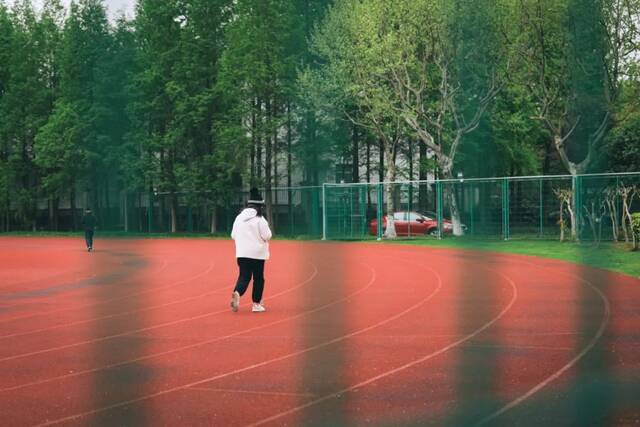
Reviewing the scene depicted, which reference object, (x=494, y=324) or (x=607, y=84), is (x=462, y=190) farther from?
(x=494, y=324)

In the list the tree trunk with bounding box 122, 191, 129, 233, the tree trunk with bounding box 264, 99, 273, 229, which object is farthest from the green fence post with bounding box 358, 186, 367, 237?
the tree trunk with bounding box 122, 191, 129, 233

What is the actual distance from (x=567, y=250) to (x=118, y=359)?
65.9 feet

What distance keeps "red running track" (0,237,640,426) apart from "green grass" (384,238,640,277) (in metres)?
2.81

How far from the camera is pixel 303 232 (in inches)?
1682

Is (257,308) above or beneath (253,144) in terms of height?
beneath

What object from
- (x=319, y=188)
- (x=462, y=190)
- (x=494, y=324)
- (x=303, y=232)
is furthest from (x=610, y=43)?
(x=494, y=324)

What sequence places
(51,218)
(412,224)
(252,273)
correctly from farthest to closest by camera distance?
(51,218), (412,224), (252,273)

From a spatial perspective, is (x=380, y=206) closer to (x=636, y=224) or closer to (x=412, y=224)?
(x=412, y=224)

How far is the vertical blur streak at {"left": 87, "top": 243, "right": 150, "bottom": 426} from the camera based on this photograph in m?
6.49

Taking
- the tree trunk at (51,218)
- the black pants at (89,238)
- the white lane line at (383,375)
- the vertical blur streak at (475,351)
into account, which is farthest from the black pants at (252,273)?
the tree trunk at (51,218)

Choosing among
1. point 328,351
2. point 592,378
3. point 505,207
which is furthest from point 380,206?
point 592,378

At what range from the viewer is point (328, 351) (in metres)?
9.28

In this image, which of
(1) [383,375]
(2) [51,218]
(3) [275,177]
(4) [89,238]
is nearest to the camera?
(1) [383,375]

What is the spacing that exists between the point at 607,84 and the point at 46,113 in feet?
124
